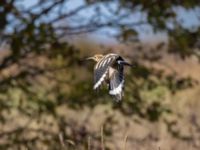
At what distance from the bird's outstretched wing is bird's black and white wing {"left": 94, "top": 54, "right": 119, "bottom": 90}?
0.03 meters

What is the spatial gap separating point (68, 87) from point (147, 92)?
2.45ft

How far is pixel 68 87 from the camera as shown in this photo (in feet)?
23.9

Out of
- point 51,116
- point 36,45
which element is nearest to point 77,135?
point 51,116

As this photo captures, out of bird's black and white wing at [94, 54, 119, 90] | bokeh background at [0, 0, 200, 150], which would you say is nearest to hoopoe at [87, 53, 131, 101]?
bird's black and white wing at [94, 54, 119, 90]

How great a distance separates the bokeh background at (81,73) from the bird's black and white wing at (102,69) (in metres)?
4.00

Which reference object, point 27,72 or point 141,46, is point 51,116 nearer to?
point 27,72

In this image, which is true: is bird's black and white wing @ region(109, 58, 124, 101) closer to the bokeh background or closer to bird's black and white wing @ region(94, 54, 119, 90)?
bird's black and white wing @ region(94, 54, 119, 90)

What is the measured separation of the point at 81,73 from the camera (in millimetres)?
7070

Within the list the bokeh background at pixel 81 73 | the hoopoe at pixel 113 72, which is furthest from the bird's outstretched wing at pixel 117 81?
the bokeh background at pixel 81 73

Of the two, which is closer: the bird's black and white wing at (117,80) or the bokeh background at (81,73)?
the bird's black and white wing at (117,80)

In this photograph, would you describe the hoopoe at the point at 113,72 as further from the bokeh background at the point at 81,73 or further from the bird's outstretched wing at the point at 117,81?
the bokeh background at the point at 81,73

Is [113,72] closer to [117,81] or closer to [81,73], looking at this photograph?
[117,81]

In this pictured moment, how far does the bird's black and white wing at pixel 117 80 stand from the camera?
8.57ft

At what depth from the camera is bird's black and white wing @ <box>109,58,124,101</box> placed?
261cm
